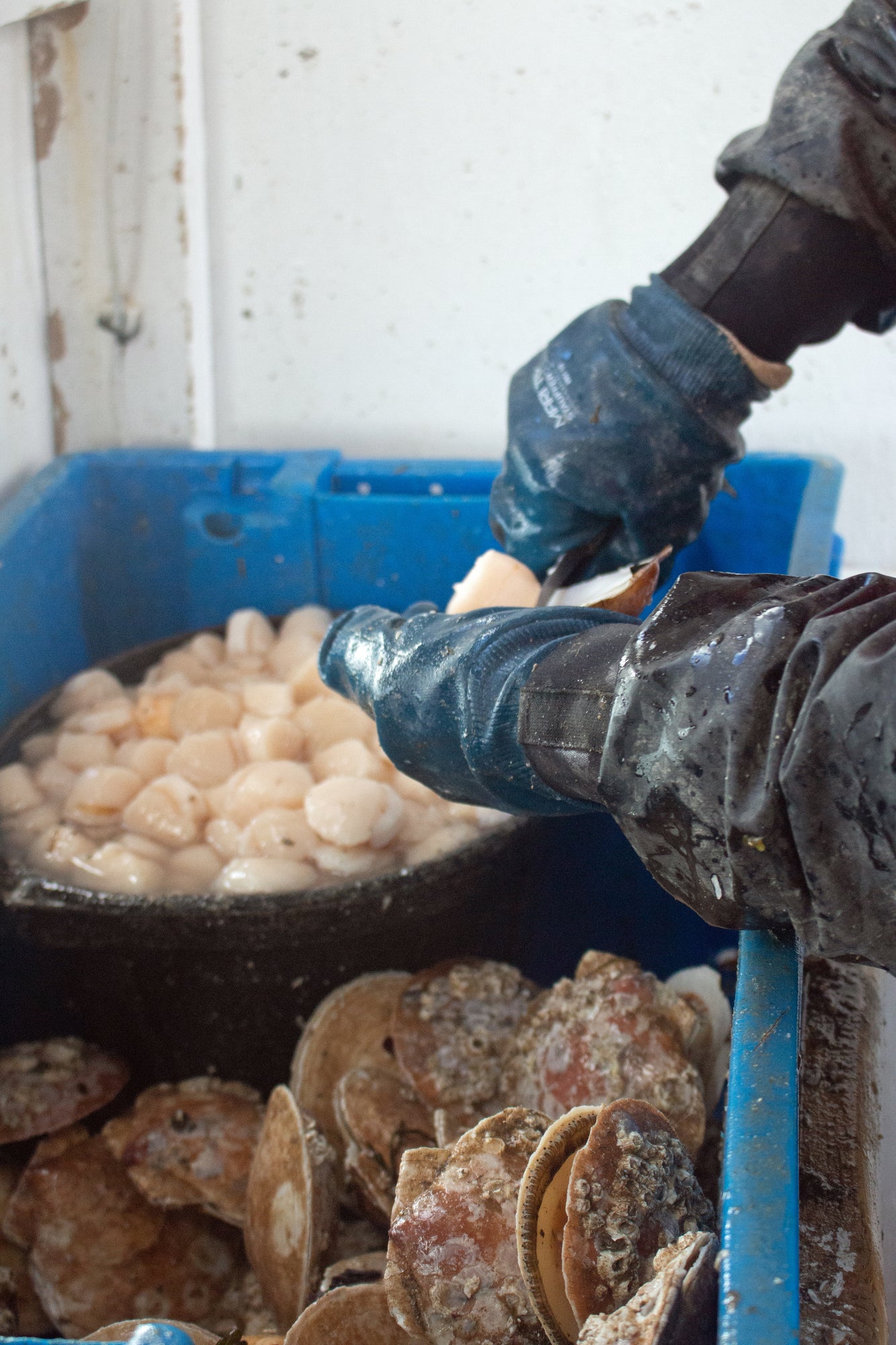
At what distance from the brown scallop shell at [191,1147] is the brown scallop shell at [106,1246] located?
0.02m

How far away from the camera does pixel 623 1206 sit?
558 mm

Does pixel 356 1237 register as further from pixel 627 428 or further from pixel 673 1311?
pixel 627 428

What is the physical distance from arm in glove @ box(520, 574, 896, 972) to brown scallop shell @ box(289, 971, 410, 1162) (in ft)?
1.52

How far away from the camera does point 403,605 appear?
1.54m

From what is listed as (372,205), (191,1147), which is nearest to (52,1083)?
(191,1147)

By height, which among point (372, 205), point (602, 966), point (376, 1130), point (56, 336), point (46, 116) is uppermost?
point (46, 116)

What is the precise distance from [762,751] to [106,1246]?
2.40 ft

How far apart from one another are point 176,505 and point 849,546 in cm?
107

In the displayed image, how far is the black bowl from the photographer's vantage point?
915mm

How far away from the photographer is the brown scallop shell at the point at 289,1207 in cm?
76

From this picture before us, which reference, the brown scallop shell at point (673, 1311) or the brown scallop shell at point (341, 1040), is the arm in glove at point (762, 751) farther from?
the brown scallop shell at point (341, 1040)

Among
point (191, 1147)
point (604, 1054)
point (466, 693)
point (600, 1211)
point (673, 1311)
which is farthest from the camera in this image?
point (191, 1147)

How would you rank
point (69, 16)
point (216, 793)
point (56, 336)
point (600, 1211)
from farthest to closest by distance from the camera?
point (56, 336), point (69, 16), point (216, 793), point (600, 1211)

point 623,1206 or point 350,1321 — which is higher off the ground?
point 623,1206
